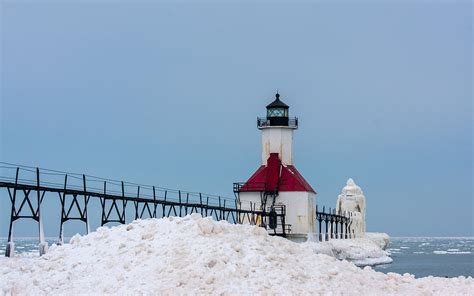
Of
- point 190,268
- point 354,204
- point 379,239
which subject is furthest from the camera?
point 379,239

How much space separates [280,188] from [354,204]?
35.8 meters

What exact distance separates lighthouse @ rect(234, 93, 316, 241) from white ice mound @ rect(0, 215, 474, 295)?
29985 mm

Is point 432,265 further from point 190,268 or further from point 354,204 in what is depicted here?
point 190,268

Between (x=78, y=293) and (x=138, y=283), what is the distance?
1.47m

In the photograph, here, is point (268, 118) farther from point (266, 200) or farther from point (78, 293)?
point (78, 293)

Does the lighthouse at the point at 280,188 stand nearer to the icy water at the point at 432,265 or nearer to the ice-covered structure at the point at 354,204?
the icy water at the point at 432,265

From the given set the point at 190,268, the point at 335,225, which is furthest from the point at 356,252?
the point at 190,268

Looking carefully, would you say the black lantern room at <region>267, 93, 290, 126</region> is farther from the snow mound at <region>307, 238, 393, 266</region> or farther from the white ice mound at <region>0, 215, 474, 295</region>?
the white ice mound at <region>0, 215, 474, 295</region>

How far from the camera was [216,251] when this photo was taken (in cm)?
2014

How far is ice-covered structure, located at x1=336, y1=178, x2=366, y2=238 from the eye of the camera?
87475 millimetres

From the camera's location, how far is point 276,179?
5516 centimetres

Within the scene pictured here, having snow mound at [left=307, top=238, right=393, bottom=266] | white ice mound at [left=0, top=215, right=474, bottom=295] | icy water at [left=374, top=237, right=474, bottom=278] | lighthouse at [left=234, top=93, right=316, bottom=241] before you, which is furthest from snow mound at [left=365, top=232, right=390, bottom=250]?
white ice mound at [left=0, top=215, right=474, bottom=295]

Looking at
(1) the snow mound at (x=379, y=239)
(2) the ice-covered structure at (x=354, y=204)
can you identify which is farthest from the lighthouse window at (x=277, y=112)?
(1) the snow mound at (x=379, y=239)

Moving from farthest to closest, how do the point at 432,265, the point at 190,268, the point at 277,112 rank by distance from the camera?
1. the point at 432,265
2. the point at 277,112
3. the point at 190,268
